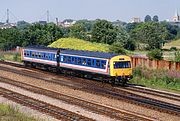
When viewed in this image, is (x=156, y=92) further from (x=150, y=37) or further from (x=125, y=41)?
(x=150, y=37)

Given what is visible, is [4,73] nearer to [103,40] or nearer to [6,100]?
[6,100]

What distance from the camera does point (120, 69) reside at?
3203 cm

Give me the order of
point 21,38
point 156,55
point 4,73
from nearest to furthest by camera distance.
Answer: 1. point 4,73
2. point 156,55
3. point 21,38

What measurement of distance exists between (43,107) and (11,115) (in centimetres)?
303

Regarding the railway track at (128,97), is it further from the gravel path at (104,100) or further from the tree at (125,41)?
the tree at (125,41)

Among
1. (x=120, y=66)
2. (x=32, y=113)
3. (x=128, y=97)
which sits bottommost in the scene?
(x=32, y=113)

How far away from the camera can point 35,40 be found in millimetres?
90750

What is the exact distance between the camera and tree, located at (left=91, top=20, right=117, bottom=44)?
10150 centimetres

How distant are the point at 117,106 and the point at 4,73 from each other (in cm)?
2076

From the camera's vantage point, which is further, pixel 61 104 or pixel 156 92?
pixel 156 92

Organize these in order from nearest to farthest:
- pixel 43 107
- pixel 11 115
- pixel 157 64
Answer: pixel 11 115
pixel 43 107
pixel 157 64

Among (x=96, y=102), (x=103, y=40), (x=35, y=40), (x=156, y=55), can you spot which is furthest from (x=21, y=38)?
(x=96, y=102)

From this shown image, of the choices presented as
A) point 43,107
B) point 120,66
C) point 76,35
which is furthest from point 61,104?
point 76,35

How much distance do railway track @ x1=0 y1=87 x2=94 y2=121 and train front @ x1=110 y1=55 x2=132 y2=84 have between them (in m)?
8.10
